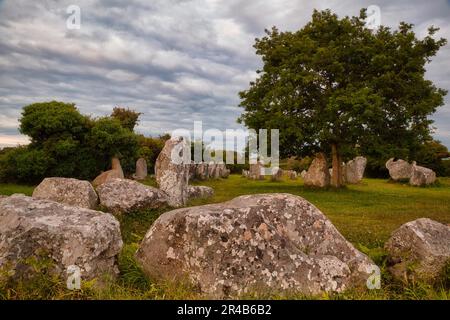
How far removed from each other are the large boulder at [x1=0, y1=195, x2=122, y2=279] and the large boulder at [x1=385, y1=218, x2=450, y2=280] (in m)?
5.03

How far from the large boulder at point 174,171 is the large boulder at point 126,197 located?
2221 millimetres

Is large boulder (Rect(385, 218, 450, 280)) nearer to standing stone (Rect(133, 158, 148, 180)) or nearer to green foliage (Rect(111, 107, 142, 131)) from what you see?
standing stone (Rect(133, 158, 148, 180))

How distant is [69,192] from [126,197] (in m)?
2.16

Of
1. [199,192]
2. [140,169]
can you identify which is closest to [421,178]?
[199,192]

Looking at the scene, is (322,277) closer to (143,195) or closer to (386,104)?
(143,195)

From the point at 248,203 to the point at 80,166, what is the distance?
2502cm

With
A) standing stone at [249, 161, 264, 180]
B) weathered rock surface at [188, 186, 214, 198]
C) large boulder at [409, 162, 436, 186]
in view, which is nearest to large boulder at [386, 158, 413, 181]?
large boulder at [409, 162, 436, 186]

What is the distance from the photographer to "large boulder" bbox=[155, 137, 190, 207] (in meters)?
18.1

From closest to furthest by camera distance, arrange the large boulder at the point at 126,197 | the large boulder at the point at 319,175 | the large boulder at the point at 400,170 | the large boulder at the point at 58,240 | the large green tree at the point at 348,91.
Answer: the large boulder at the point at 58,240
the large boulder at the point at 126,197
the large green tree at the point at 348,91
the large boulder at the point at 319,175
the large boulder at the point at 400,170

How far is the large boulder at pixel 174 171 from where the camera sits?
1809 cm

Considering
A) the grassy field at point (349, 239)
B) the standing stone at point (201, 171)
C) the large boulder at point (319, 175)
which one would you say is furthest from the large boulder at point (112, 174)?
the large boulder at point (319, 175)

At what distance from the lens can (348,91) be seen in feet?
91.4

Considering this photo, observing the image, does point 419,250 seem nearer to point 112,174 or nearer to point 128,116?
point 112,174

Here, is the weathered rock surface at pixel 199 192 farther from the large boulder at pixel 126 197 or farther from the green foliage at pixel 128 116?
the green foliage at pixel 128 116
